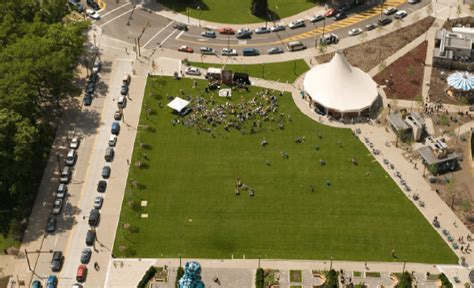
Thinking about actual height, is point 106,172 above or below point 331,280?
above

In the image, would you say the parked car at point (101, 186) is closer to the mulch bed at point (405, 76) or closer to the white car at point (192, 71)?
the white car at point (192, 71)

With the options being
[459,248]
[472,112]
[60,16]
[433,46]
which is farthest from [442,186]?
[60,16]

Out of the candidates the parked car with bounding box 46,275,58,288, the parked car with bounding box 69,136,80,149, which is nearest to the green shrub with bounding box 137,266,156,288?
the parked car with bounding box 46,275,58,288

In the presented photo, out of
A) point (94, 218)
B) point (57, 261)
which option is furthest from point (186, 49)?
point (57, 261)

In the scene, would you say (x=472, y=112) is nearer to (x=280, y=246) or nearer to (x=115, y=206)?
(x=280, y=246)

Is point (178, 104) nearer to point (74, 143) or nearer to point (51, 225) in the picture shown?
point (74, 143)
